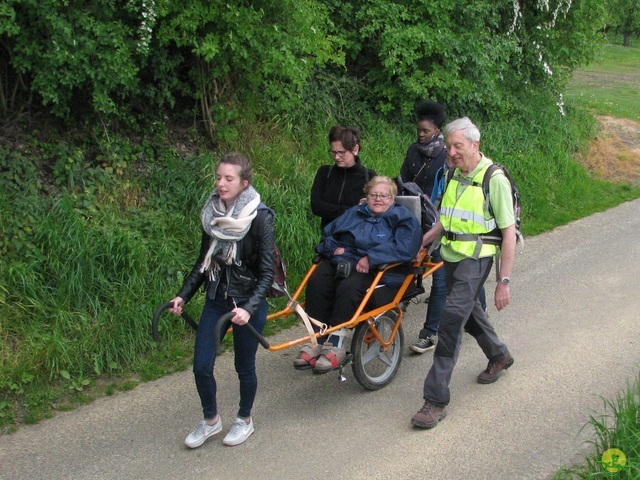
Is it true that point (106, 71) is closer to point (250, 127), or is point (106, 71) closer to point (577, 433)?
point (250, 127)

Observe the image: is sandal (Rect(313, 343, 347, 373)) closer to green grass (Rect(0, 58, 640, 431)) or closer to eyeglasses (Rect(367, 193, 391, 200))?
eyeglasses (Rect(367, 193, 391, 200))

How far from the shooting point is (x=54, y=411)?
5.52m

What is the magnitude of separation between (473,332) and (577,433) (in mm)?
1040

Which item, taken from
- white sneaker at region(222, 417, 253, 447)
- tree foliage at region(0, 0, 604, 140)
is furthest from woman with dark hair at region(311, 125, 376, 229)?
white sneaker at region(222, 417, 253, 447)

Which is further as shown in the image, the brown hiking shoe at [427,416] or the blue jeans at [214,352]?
the brown hiking shoe at [427,416]

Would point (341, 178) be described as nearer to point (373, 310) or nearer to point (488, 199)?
point (373, 310)

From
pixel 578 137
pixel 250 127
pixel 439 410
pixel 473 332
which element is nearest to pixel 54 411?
pixel 439 410

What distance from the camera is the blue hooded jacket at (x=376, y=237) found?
573cm

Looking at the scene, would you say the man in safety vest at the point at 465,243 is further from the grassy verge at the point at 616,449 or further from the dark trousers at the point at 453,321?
the grassy verge at the point at 616,449

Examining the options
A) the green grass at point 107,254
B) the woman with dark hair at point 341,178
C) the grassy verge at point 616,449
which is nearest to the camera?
the grassy verge at point 616,449

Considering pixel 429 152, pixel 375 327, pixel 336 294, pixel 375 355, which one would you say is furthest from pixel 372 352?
pixel 429 152

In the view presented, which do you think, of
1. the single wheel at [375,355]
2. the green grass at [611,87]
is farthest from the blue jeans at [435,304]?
the green grass at [611,87]

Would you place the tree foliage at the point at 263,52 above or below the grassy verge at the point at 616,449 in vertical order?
above

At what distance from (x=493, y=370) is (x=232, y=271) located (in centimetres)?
225
